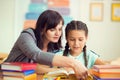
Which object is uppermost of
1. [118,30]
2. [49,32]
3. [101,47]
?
[49,32]

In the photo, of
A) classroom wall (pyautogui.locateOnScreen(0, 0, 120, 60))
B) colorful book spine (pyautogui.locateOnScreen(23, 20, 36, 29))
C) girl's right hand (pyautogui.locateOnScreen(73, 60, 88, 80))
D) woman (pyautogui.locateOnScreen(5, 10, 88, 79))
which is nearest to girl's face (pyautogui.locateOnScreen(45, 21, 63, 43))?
woman (pyautogui.locateOnScreen(5, 10, 88, 79))

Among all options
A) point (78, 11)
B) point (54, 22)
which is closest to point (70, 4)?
point (78, 11)

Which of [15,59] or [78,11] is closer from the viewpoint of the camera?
[15,59]

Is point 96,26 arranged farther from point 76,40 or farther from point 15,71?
point 15,71

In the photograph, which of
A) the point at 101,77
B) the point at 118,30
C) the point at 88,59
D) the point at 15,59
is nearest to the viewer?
the point at 101,77

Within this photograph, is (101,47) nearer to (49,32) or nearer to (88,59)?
(88,59)

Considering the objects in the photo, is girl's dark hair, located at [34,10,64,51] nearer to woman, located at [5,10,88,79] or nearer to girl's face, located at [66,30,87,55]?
woman, located at [5,10,88,79]

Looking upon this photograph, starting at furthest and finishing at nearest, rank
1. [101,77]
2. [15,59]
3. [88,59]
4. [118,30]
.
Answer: [118,30] < [88,59] < [15,59] < [101,77]

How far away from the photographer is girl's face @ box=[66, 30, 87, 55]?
1962 millimetres

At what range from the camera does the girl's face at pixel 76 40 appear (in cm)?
196

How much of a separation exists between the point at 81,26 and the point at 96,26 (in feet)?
6.73

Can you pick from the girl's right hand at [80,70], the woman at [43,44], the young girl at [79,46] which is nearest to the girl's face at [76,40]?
the young girl at [79,46]

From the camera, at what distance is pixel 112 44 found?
13.4ft

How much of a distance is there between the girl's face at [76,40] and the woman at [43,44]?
124mm
